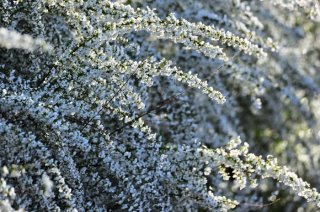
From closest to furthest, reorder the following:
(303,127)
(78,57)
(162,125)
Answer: (78,57), (162,125), (303,127)

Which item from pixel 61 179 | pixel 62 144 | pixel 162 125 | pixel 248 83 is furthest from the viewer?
pixel 248 83

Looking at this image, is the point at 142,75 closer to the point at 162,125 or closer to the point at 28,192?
the point at 28,192

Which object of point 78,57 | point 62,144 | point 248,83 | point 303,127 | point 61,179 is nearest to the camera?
point 61,179

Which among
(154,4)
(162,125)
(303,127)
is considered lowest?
(162,125)

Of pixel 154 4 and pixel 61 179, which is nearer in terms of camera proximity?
pixel 61 179

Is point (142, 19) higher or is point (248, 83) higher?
point (248, 83)

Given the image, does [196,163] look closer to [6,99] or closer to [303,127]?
[6,99]

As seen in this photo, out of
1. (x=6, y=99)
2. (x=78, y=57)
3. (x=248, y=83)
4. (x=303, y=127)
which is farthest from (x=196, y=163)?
(x=303, y=127)

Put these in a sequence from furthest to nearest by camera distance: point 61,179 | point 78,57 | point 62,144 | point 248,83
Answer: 1. point 248,83
2. point 78,57
3. point 62,144
4. point 61,179

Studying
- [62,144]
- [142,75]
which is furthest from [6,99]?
[142,75]
